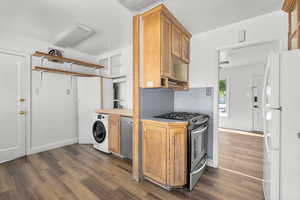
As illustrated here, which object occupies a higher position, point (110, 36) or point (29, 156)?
point (110, 36)

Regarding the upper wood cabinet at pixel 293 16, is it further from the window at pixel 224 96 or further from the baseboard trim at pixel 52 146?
the baseboard trim at pixel 52 146

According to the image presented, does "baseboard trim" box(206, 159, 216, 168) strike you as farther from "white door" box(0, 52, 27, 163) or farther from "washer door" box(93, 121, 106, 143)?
"white door" box(0, 52, 27, 163)

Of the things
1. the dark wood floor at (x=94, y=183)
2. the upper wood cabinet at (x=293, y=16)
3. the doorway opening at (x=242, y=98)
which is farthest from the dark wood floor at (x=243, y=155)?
the upper wood cabinet at (x=293, y=16)

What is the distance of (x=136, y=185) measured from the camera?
6.17 feet

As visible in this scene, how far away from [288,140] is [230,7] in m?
1.88

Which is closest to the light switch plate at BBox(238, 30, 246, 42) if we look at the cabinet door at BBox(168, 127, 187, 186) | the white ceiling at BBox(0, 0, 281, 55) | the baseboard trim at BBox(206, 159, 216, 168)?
the white ceiling at BBox(0, 0, 281, 55)

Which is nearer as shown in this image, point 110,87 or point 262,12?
point 262,12

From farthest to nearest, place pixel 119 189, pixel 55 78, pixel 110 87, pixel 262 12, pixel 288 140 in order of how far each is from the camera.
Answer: pixel 110 87
pixel 55 78
pixel 262 12
pixel 119 189
pixel 288 140

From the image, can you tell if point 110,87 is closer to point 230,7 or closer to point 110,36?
point 110,36

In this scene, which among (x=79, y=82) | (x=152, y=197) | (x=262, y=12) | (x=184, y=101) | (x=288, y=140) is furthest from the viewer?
(x=79, y=82)

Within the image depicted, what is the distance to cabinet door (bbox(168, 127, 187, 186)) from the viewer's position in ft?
5.59

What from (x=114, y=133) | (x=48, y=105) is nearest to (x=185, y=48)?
(x=114, y=133)

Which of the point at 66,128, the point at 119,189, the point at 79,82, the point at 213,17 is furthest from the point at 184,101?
the point at 66,128

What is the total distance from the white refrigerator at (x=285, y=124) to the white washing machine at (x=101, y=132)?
2700 millimetres
